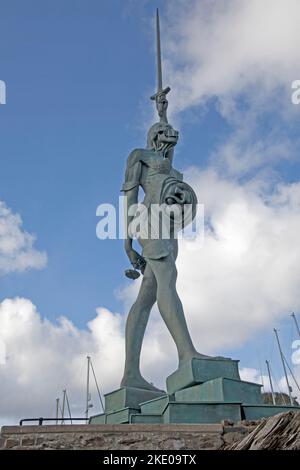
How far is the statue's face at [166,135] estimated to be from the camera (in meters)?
10.1

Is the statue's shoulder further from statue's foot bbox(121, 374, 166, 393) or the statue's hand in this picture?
statue's foot bbox(121, 374, 166, 393)

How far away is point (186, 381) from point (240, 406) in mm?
907

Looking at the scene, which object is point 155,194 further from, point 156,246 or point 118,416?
point 118,416

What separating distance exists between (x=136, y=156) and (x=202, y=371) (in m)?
4.00

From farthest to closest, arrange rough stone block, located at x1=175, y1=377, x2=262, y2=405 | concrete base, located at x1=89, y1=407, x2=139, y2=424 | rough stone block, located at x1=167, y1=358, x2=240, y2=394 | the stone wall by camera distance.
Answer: concrete base, located at x1=89, y1=407, x2=139, y2=424 → rough stone block, located at x1=167, y1=358, x2=240, y2=394 → rough stone block, located at x1=175, y1=377, x2=262, y2=405 → the stone wall

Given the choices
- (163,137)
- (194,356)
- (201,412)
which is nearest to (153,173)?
(163,137)

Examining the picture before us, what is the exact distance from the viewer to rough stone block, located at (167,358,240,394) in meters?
7.86

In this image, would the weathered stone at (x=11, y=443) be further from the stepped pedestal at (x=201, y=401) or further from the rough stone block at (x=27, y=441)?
the stepped pedestal at (x=201, y=401)

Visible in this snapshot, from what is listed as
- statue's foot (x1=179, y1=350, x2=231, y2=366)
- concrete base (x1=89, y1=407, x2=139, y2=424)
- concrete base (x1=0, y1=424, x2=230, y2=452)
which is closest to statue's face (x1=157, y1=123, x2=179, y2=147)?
statue's foot (x1=179, y1=350, x2=231, y2=366)

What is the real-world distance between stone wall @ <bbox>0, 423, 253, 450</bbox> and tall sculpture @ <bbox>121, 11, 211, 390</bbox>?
1.62 metres

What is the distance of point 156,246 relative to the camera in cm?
920

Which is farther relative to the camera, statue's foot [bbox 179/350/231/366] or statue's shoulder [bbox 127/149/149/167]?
statue's shoulder [bbox 127/149/149/167]
